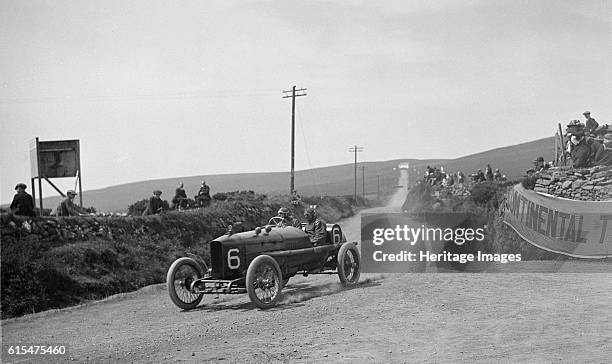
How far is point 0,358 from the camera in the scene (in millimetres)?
7605

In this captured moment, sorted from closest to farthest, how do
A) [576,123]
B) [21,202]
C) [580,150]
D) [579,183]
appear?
[21,202], [579,183], [576,123], [580,150]

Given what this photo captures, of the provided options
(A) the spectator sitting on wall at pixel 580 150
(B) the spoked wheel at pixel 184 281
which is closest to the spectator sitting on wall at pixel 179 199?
(B) the spoked wheel at pixel 184 281

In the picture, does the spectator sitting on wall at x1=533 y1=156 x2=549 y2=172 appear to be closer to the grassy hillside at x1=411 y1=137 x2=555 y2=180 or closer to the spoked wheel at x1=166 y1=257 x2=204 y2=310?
the grassy hillside at x1=411 y1=137 x2=555 y2=180

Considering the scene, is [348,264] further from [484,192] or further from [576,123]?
[576,123]

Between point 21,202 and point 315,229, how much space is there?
211 inches

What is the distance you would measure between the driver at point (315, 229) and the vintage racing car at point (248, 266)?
155mm

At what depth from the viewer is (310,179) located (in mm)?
19328

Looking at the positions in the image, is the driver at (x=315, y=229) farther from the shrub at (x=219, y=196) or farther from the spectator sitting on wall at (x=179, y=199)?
the shrub at (x=219, y=196)

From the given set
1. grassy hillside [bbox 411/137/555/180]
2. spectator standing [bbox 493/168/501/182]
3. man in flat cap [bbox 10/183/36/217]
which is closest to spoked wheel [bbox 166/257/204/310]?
man in flat cap [bbox 10/183/36/217]

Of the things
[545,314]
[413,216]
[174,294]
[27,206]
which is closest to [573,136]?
[413,216]

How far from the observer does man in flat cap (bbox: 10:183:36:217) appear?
12.0 m

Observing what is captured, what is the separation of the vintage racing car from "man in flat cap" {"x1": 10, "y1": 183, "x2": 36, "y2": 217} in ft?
12.0

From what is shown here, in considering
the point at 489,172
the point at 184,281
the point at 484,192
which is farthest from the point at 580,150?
the point at 184,281

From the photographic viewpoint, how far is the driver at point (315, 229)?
38.3ft
